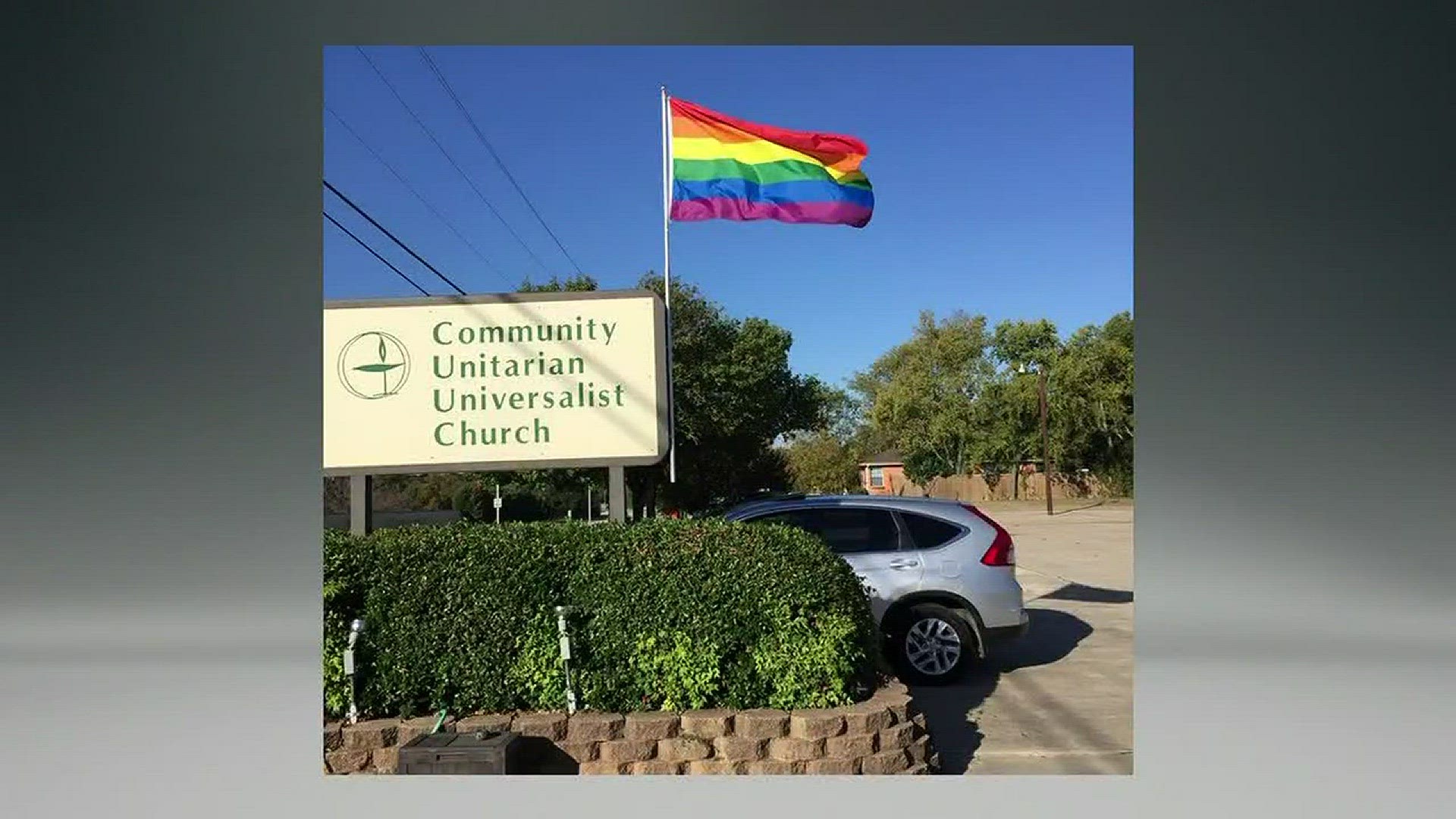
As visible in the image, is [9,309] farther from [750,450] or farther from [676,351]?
[750,450]

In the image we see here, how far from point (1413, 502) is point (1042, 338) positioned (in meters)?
31.2

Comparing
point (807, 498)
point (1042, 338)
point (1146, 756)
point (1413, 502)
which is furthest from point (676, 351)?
point (1042, 338)

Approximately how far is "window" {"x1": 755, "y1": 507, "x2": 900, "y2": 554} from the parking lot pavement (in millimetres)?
1054

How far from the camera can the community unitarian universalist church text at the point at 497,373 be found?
5.74 m

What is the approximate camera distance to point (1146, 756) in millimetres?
5082

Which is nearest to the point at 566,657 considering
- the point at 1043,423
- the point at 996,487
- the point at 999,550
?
the point at 999,550

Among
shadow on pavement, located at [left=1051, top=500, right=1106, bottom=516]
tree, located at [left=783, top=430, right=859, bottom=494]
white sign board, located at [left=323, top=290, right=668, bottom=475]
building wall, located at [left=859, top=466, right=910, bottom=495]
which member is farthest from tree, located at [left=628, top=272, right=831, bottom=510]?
shadow on pavement, located at [left=1051, top=500, right=1106, bottom=516]

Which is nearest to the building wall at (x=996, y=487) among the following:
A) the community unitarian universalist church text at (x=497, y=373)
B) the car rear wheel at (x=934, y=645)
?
the car rear wheel at (x=934, y=645)

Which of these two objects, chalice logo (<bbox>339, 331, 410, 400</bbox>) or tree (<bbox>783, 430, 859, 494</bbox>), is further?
tree (<bbox>783, 430, 859, 494</bbox>)

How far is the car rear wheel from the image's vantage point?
6656 millimetres

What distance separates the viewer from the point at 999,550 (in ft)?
22.4

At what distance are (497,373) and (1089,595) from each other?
331 inches

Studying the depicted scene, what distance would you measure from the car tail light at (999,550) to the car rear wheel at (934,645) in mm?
451

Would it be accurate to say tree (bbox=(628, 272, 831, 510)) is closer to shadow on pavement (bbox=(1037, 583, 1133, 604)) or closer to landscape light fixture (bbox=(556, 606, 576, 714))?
shadow on pavement (bbox=(1037, 583, 1133, 604))
